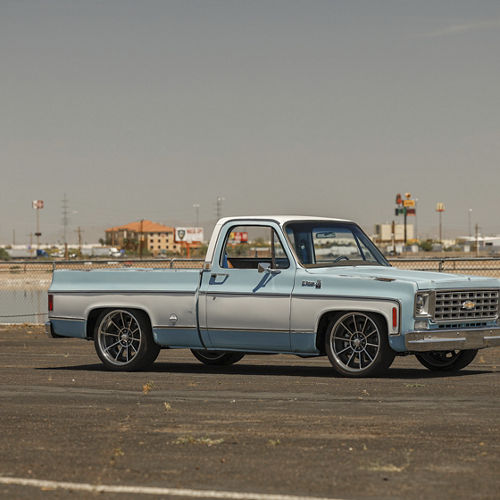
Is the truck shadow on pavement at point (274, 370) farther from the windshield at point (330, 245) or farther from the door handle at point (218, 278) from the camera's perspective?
the windshield at point (330, 245)

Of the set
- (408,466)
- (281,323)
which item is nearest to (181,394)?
(281,323)

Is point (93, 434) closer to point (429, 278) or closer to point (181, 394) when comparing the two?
point (181, 394)

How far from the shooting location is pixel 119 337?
15039 millimetres

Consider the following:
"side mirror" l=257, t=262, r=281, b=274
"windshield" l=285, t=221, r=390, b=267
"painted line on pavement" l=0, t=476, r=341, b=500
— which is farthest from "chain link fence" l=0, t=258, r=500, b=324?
"painted line on pavement" l=0, t=476, r=341, b=500

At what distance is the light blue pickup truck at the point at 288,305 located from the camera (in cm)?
1316

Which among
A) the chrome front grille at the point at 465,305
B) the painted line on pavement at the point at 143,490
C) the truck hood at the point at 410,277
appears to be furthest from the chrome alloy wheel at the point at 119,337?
the painted line on pavement at the point at 143,490

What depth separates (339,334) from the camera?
13.5 meters

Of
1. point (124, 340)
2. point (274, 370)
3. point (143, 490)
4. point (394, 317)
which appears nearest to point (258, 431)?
point (143, 490)

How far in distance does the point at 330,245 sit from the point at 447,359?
2090 millimetres

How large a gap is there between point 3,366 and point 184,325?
121 inches

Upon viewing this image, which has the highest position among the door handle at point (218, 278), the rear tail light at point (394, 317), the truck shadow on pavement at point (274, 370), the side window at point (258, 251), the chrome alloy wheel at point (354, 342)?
the side window at point (258, 251)

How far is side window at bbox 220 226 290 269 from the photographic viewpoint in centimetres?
1405

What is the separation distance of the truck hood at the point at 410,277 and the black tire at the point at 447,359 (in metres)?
1.01

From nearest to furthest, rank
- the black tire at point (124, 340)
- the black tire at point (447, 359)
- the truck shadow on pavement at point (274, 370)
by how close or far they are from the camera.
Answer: the truck shadow on pavement at point (274, 370) → the black tire at point (447, 359) → the black tire at point (124, 340)
